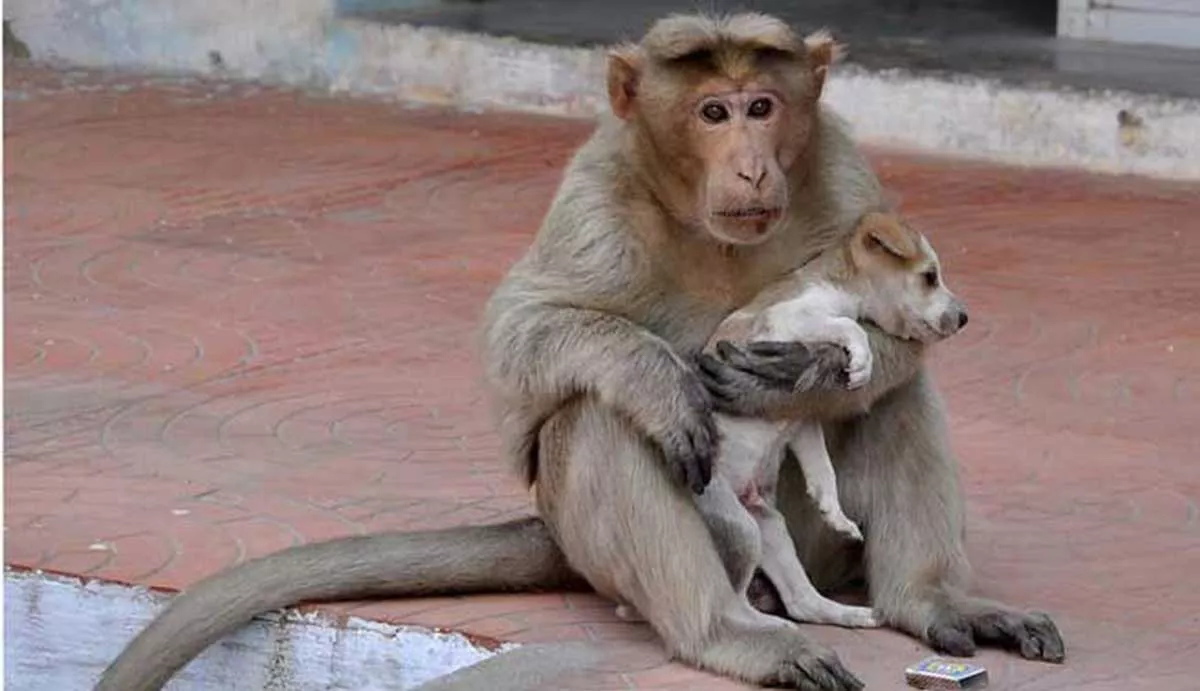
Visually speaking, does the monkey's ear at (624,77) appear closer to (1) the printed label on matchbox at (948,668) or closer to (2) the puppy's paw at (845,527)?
(2) the puppy's paw at (845,527)

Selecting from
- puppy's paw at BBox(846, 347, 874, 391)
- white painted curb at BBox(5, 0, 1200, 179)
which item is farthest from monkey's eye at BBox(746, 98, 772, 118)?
white painted curb at BBox(5, 0, 1200, 179)

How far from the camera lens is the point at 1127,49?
10523 mm

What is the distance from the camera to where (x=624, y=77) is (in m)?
4.25

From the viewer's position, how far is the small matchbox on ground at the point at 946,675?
4.21 m

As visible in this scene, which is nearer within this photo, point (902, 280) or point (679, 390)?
point (679, 390)

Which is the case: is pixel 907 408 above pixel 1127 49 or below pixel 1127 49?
above

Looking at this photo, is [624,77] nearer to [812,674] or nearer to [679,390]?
[679,390]

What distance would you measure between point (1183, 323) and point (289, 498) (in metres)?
2.97

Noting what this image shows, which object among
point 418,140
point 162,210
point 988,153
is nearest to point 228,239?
point 162,210

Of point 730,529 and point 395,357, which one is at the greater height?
point 730,529

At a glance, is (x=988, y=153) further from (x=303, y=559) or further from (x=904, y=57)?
(x=303, y=559)

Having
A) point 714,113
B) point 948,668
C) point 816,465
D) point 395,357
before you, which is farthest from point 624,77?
point 395,357

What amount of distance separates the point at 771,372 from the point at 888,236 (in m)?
0.31

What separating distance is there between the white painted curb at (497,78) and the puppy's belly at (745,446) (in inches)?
211
